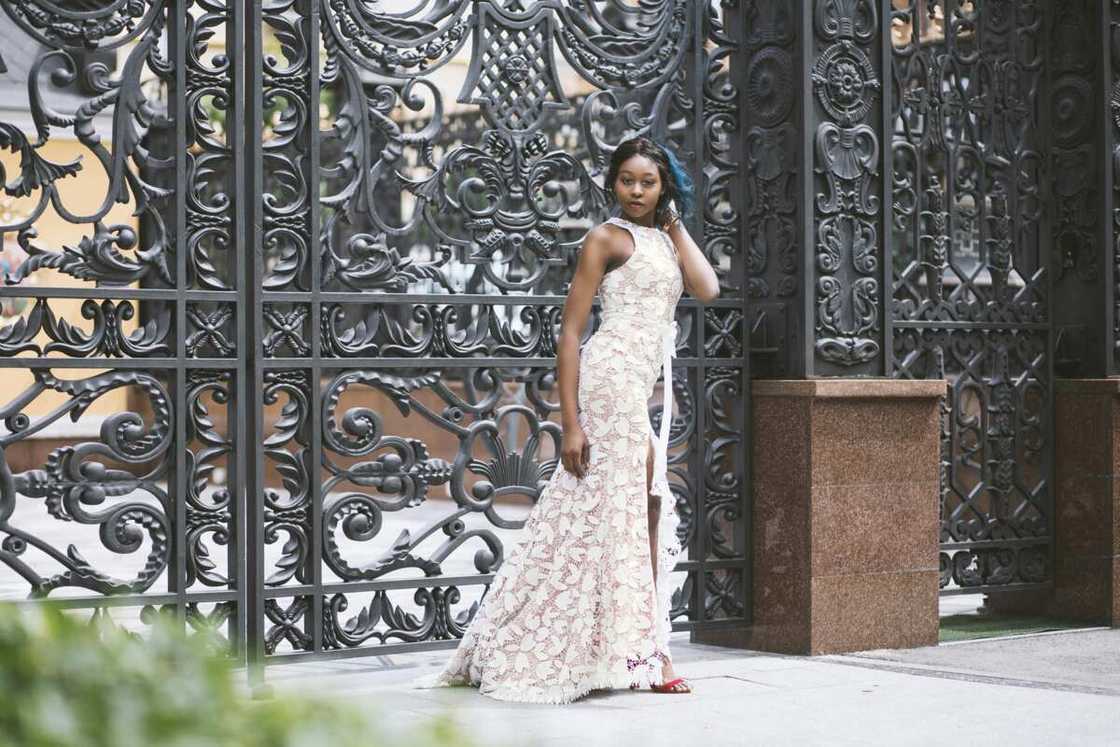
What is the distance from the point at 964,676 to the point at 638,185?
2611mm

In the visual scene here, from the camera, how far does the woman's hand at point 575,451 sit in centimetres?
657

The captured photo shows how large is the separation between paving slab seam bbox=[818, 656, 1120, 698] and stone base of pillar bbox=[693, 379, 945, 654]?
17 cm

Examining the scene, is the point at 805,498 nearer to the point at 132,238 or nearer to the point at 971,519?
the point at 971,519

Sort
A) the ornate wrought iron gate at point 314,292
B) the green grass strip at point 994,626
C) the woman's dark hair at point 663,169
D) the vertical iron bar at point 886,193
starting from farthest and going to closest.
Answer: the green grass strip at point 994,626, the vertical iron bar at point 886,193, the woman's dark hair at point 663,169, the ornate wrought iron gate at point 314,292

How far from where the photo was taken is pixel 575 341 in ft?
21.5

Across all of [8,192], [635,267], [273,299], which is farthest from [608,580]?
[8,192]

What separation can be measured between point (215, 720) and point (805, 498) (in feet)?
20.9

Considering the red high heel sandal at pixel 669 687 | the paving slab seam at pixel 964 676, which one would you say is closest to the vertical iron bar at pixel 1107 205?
the paving slab seam at pixel 964 676

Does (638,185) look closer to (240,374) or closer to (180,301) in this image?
(240,374)

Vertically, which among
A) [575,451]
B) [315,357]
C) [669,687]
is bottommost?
[669,687]

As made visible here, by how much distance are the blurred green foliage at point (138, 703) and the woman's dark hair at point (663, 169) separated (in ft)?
17.4

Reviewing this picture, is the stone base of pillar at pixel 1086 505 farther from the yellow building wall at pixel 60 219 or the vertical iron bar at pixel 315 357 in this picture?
the yellow building wall at pixel 60 219

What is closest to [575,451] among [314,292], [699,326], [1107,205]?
[314,292]

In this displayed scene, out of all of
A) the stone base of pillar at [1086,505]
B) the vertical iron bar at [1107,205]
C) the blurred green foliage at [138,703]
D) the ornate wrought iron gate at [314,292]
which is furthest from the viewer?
the vertical iron bar at [1107,205]
